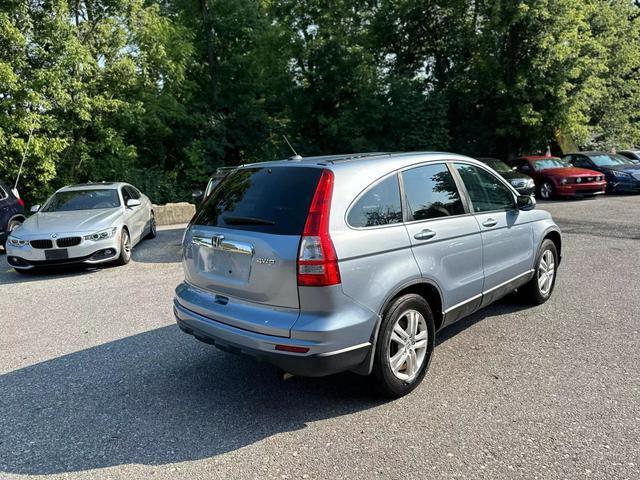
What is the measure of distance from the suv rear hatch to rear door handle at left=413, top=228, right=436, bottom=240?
2.92ft

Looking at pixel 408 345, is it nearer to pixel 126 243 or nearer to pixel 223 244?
pixel 223 244

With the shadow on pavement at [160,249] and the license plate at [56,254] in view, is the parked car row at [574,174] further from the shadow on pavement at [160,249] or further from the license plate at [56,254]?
the license plate at [56,254]

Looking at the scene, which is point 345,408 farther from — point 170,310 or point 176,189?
point 176,189

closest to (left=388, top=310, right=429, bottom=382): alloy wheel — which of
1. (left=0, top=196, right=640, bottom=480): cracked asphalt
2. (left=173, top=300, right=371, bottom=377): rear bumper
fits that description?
(left=0, top=196, right=640, bottom=480): cracked asphalt

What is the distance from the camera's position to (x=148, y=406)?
11.3 ft

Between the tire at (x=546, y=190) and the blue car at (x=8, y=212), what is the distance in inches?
619

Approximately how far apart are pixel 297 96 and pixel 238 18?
4.14 m

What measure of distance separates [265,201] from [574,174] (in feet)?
51.4

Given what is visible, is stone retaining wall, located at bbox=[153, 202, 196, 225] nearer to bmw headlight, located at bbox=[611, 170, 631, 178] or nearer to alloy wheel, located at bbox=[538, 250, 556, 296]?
alloy wheel, located at bbox=[538, 250, 556, 296]

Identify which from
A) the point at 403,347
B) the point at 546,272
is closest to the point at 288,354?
the point at 403,347

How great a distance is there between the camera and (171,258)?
8.82 m

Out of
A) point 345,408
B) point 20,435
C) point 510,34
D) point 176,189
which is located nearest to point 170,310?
point 20,435

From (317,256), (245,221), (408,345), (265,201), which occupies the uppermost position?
(265,201)

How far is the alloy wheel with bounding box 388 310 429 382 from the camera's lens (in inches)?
134
